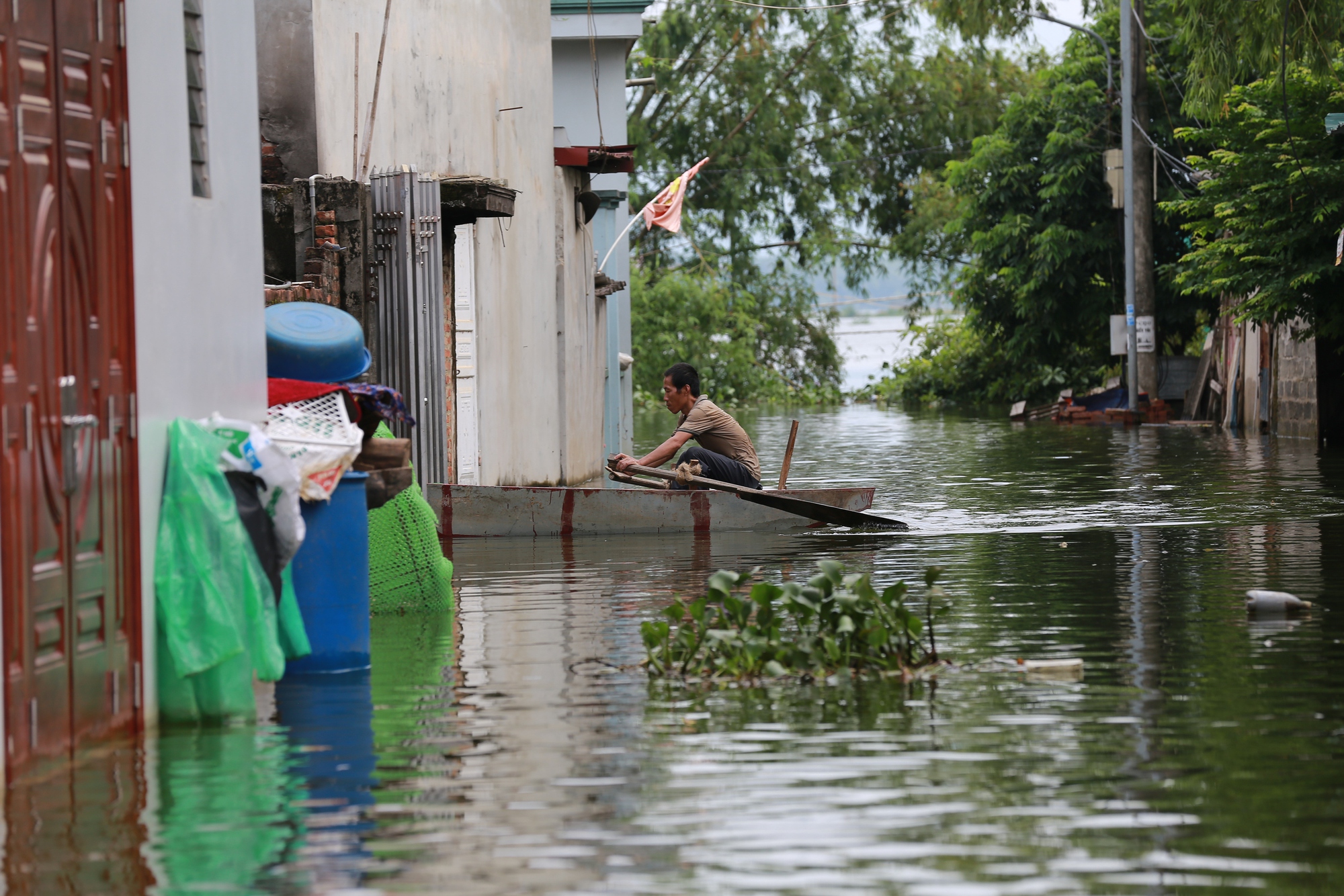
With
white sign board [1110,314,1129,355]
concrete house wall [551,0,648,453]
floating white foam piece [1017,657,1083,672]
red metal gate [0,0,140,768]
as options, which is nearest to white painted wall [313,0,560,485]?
concrete house wall [551,0,648,453]

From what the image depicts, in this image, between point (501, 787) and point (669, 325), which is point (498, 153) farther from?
point (669, 325)

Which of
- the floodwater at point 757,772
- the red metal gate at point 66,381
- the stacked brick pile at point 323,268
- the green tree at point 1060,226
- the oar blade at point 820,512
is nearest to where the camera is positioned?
the floodwater at point 757,772

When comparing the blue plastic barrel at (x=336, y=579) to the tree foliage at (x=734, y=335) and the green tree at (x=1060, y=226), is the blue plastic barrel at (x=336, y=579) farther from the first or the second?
the tree foliage at (x=734, y=335)

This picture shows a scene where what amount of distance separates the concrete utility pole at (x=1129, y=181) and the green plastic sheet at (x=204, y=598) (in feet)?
97.9

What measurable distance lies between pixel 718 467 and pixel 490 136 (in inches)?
184

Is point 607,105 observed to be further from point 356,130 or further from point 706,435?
point 356,130

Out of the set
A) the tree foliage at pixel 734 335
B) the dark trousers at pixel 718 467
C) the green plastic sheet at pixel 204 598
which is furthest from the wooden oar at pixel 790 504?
the tree foliage at pixel 734 335

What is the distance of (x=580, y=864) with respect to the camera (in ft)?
17.4

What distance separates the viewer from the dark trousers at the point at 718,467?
16.0 meters

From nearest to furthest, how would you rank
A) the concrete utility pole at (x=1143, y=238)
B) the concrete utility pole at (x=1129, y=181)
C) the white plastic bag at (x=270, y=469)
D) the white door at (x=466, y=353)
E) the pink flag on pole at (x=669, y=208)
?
the white plastic bag at (x=270, y=469) < the white door at (x=466, y=353) < the pink flag on pole at (x=669, y=208) < the concrete utility pole at (x=1129, y=181) < the concrete utility pole at (x=1143, y=238)

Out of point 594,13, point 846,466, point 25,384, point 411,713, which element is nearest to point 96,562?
point 25,384

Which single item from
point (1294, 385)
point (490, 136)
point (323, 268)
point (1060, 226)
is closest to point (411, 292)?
point (323, 268)

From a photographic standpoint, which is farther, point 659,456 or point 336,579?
point 659,456

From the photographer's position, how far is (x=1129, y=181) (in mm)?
35969
